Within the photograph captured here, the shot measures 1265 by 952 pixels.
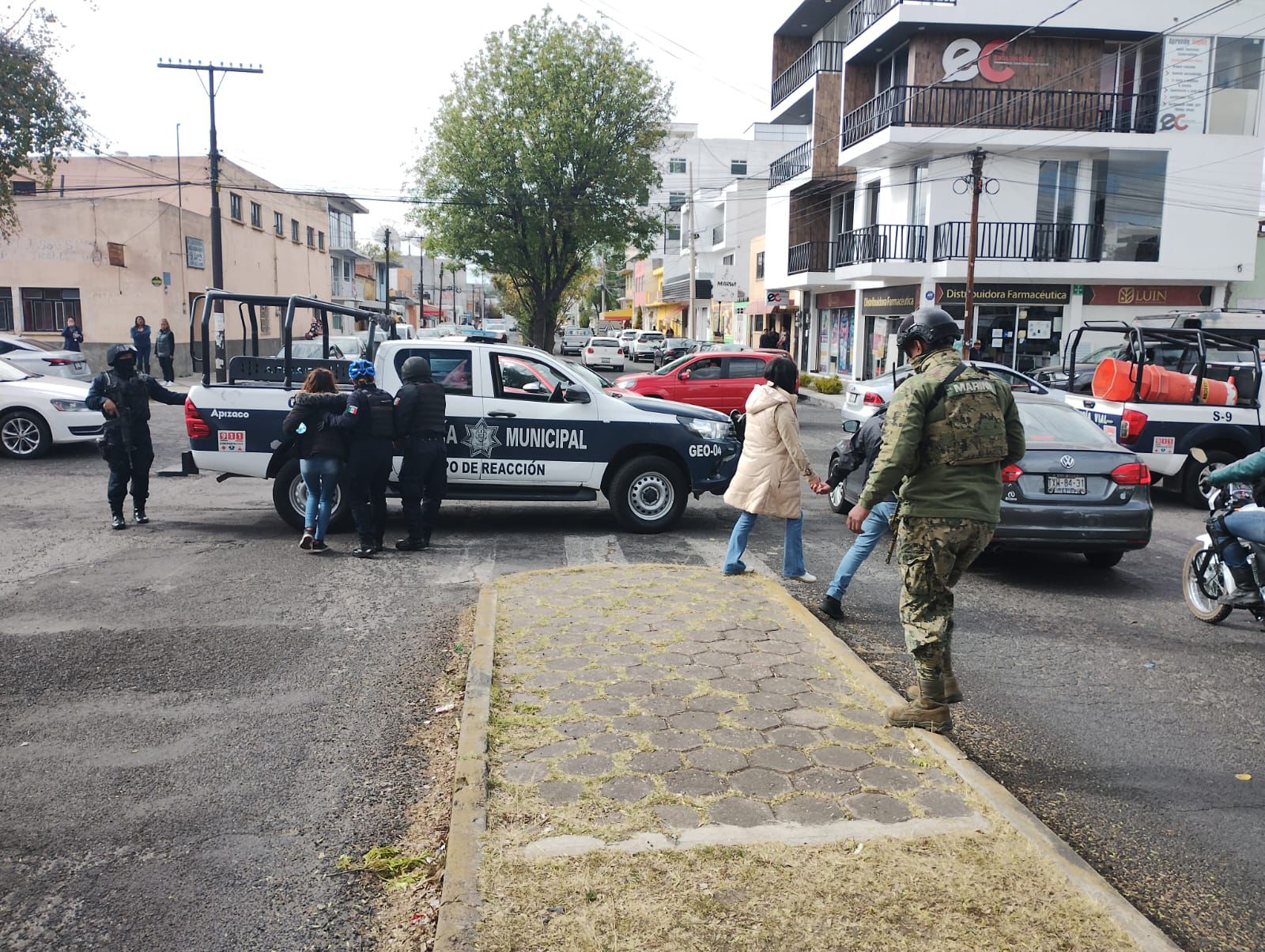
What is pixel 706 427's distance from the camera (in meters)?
10.2

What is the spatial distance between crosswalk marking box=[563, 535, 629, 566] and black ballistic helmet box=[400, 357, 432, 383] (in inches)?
80.3

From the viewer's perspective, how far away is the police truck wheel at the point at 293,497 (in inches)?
387

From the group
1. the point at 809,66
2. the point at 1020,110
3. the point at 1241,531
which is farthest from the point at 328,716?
the point at 809,66

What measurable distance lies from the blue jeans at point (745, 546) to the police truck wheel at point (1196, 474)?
22.5 feet

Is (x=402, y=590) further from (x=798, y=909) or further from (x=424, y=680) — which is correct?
(x=798, y=909)

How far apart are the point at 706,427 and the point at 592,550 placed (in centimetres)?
178

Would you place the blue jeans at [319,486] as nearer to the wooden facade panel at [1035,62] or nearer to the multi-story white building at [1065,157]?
the multi-story white building at [1065,157]

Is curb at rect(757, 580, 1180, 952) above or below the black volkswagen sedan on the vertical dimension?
below

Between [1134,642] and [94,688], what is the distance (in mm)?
6476

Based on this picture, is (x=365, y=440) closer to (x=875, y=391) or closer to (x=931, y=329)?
(x=931, y=329)

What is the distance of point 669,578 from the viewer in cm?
801

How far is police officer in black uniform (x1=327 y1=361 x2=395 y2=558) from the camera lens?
28.8ft

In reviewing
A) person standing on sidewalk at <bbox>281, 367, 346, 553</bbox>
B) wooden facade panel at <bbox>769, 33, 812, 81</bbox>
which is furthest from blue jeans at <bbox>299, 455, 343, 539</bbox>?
wooden facade panel at <bbox>769, 33, 812, 81</bbox>

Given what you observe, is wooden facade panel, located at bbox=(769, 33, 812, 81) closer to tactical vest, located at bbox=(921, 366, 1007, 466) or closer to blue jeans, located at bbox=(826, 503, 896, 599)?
blue jeans, located at bbox=(826, 503, 896, 599)
